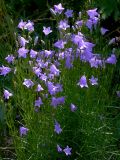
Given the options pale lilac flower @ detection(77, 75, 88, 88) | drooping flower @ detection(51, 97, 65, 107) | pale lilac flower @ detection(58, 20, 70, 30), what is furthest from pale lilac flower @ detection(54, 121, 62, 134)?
pale lilac flower @ detection(58, 20, 70, 30)

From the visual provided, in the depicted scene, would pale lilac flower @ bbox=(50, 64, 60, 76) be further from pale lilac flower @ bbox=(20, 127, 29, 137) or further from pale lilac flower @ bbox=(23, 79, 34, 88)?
pale lilac flower @ bbox=(20, 127, 29, 137)

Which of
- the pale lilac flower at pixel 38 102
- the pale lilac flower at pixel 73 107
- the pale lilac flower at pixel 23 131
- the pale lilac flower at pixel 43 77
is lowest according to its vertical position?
the pale lilac flower at pixel 23 131

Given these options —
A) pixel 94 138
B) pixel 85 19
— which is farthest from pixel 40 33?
pixel 94 138

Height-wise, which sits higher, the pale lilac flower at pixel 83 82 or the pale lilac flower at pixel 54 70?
the pale lilac flower at pixel 54 70

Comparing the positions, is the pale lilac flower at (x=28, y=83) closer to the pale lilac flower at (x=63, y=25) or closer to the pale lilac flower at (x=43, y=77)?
the pale lilac flower at (x=43, y=77)

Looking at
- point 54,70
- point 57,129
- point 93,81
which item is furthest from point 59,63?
point 57,129

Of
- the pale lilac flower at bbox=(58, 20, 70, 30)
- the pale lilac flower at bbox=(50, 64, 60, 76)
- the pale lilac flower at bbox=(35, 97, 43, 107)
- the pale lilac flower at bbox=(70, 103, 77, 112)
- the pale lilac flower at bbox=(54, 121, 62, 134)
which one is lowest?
the pale lilac flower at bbox=(54, 121, 62, 134)

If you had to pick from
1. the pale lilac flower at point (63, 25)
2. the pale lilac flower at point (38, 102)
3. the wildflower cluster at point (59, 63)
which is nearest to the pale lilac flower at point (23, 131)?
the wildflower cluster at point (59, 63)

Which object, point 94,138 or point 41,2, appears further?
point 41,2

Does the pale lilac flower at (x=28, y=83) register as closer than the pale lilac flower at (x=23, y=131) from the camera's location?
Yes

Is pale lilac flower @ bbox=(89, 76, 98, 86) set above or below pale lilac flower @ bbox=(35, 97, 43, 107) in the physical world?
above

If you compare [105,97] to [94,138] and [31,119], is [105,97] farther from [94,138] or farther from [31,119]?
[31,119]
